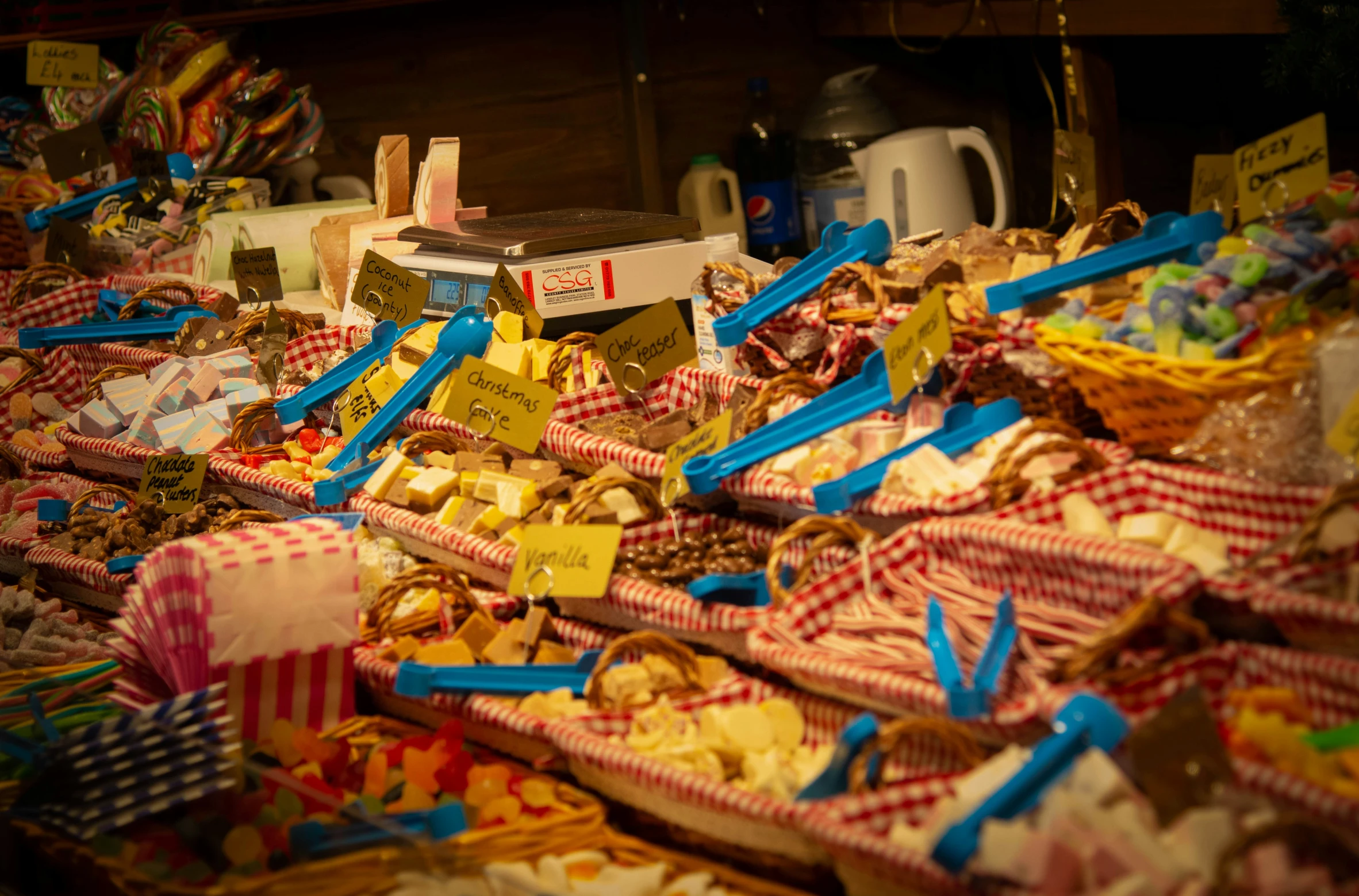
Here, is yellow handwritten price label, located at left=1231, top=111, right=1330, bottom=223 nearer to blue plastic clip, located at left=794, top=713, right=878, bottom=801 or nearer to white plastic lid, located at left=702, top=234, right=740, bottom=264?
blue plastic clip, located at left=794, top=713, right=878, bottom=801

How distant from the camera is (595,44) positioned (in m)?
5.03

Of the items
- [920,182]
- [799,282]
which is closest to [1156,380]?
[799,282]

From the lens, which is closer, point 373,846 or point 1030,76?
point 373,846

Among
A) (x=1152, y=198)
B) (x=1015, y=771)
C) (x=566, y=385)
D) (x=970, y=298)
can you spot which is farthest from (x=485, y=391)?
(x=1152, y=198)

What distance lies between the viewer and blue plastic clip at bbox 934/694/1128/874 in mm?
1122

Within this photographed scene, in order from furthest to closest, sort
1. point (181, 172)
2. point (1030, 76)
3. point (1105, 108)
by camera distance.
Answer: point (1030, 76) < point (181, 172) < point (1105, 108)

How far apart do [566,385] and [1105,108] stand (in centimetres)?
216

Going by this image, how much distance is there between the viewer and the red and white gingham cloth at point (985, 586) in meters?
1.27

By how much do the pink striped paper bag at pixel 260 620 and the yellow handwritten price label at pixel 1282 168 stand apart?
1.28 meters

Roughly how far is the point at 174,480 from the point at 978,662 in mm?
1775

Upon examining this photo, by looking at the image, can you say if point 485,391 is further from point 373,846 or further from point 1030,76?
point 1030,76

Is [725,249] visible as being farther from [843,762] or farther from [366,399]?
[843,762]

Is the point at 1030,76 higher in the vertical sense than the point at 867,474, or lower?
higher

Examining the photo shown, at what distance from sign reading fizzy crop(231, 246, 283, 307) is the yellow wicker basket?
2370mm
